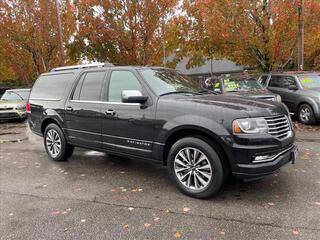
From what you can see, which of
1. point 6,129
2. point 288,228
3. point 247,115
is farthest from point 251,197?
point 6,129

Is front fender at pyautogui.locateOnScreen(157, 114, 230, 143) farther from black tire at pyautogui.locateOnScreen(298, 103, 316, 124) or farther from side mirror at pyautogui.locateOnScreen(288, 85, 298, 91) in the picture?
side mirror at pyautogui.locateOnScreen(288, 85, 298, 91)

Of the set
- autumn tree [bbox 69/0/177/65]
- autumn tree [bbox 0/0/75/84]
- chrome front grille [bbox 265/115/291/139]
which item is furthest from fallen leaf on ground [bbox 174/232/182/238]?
autumn tree [bbox 0/0/75/84]

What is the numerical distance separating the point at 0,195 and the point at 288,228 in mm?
4049

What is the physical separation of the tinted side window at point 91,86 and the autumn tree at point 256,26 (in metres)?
8.49

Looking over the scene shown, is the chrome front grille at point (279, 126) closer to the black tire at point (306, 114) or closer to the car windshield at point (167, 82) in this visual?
the car windshield at point (167, 82)

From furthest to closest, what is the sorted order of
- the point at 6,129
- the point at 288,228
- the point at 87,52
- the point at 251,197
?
the point at 87,52 → the point at 6,129 → the point at 251,197 → the point at 288,228

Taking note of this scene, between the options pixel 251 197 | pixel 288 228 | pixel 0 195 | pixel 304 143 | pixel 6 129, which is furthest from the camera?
pixel 6 129

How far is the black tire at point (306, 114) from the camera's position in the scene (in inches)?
371

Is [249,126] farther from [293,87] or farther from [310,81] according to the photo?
[310,81]

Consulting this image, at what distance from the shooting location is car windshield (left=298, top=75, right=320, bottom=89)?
33.1 ft

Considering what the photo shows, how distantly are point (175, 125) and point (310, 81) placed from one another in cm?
754

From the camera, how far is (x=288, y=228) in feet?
11.5

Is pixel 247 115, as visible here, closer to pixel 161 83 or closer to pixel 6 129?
pixel 161 83

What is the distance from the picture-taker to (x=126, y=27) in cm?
1376
